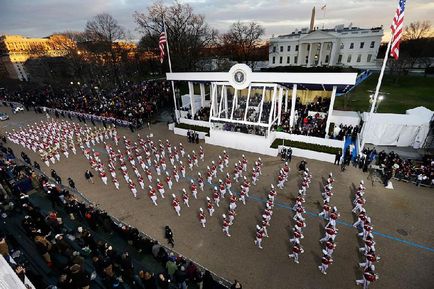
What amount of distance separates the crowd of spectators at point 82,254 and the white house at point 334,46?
60.3 m

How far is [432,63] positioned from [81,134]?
6859cm

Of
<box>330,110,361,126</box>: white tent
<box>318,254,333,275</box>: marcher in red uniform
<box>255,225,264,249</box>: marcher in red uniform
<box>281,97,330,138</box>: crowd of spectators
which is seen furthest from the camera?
<box>330,110,361,126</box>: white tent

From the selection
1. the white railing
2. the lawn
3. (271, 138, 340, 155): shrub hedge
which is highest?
the lawn

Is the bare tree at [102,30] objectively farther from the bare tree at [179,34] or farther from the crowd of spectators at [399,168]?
the crowd of spectators at [399,168]

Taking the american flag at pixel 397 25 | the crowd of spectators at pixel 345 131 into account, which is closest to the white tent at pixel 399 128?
the crowd of spectators at pixel 345 131

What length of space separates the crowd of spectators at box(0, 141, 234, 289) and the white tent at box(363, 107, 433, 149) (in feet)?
61.9

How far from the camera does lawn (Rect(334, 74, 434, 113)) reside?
29.2m

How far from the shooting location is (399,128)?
19094 mm

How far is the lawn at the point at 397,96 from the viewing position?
29.2m

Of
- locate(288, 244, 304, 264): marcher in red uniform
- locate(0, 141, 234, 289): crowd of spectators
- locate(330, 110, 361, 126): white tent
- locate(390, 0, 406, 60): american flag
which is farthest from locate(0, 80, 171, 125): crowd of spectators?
locate(390, 0, 406, 60): american flag

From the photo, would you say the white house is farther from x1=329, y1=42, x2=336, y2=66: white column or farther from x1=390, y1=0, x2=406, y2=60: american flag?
x1=390, y1=0, x2=406, y2=60: american flag

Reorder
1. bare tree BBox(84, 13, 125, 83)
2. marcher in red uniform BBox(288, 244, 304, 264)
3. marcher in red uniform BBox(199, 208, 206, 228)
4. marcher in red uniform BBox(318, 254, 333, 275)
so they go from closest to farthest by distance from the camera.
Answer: marcher in red uniform BBox(318, 254, 333, 275) < marcher in red uniform BBox(288, 244, 304, 264) < marcher in red uniform BBox(199, 208, 206, 228) < bare tree BBox(84, 13, 125, 83)

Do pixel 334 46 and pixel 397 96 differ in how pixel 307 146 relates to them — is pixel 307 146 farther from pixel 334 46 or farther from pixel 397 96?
pixel 334 46

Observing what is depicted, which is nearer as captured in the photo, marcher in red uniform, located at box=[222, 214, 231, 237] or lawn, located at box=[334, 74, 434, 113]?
marcher in red uniform, located at box=[222, 214, 231, 237]
